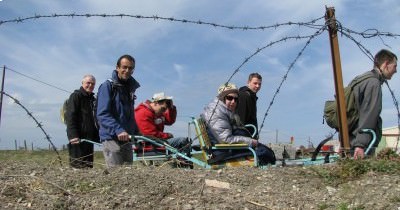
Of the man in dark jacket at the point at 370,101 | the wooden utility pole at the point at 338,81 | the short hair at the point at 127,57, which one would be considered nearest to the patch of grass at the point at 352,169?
the wooden utility pole at the point at 338,81

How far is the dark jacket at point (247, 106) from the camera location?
7.31m

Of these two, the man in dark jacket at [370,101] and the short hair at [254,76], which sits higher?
the short hair at [254,76]

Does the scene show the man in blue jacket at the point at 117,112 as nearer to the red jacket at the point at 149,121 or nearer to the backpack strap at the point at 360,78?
the red jacket at the point at 149,121

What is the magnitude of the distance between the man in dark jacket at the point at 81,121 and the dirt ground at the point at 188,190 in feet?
7.43

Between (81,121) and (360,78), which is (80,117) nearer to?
(81,121)

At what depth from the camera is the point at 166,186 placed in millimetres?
4242

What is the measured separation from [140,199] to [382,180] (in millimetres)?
2058

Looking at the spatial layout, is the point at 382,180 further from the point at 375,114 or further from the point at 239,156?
the point at 239,156

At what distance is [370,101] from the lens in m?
5.55

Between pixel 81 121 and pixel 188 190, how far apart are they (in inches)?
137

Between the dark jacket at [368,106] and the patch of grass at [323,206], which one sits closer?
the patch of grass at [323,206]

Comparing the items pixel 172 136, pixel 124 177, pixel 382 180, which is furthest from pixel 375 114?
pixel 172 136

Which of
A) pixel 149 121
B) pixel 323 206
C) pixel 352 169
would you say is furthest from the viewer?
pixel 149 121

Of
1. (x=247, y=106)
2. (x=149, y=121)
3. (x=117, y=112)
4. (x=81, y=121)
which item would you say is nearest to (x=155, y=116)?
(x=149, y=121)
